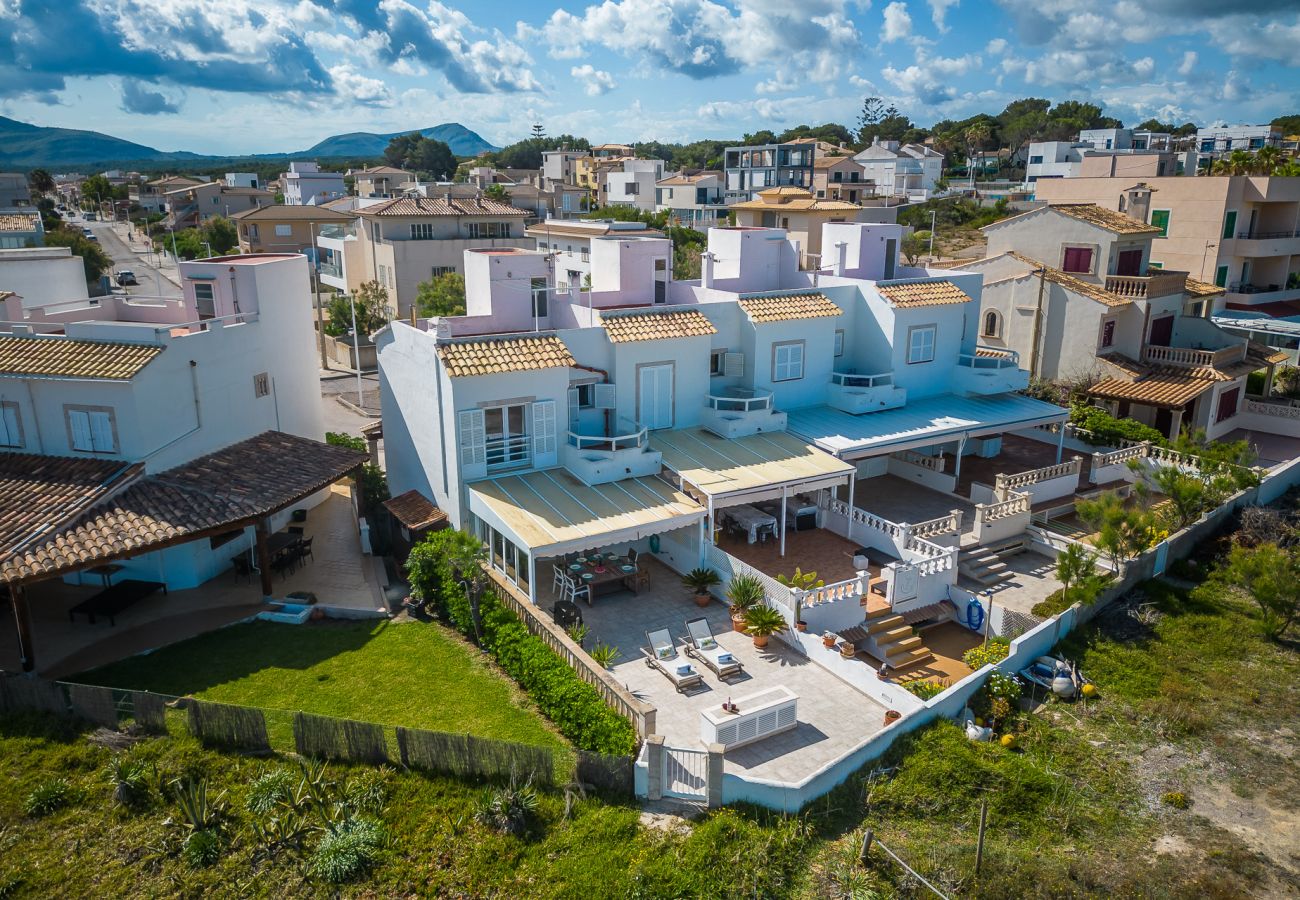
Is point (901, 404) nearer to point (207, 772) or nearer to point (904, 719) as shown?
point (904, 719)

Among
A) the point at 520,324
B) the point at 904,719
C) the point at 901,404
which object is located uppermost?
the point at 520,324

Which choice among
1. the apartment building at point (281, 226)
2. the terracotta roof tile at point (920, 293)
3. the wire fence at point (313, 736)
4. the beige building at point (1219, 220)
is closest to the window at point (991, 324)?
the terracotta roof tile at point (920, 293)

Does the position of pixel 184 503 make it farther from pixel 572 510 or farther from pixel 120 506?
pixel 572 510

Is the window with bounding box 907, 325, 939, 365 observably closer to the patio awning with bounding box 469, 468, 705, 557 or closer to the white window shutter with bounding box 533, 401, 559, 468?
the patio awning with bounding box 469, 468, 705, 557

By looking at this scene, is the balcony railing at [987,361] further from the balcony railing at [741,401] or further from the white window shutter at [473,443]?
the white window shutter at [473,443]

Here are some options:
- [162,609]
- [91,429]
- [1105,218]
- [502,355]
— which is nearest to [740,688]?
[502,355]

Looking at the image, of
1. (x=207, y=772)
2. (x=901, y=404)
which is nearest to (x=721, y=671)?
(x=207, y=772)
